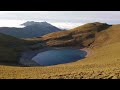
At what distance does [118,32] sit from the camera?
99125mm

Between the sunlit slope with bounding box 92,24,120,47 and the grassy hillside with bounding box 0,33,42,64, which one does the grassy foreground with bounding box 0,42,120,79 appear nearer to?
the grassy hillside with bounding box 0,33,42,64

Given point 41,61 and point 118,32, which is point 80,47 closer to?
point 118,32

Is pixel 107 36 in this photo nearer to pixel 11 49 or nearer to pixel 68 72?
pixel 11 49

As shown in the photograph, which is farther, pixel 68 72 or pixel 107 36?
pixel 107 36

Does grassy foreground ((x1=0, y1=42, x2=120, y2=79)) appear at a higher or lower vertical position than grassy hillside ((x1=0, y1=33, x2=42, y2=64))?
A: higher

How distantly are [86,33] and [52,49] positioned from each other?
19957mm

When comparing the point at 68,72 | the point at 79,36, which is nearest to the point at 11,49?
the point at 79,36

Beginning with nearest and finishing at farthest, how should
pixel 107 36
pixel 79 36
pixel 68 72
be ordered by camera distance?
pixel 68 72 < pixel 107 36 < pixel 79 36

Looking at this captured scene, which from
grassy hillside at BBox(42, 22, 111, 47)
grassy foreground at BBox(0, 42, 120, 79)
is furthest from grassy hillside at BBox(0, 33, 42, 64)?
grassy foreground at BBox(0, 42, 120, 79)

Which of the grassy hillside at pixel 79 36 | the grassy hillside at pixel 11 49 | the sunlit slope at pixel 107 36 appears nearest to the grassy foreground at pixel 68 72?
the grassy hillside at pixel 11 49

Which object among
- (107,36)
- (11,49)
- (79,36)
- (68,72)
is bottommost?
(79,36)
